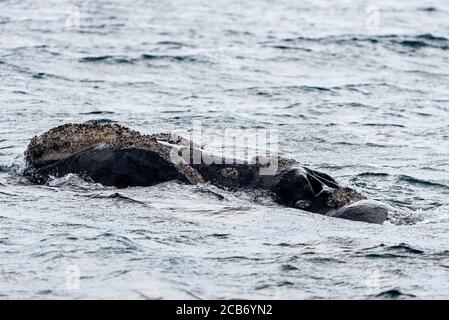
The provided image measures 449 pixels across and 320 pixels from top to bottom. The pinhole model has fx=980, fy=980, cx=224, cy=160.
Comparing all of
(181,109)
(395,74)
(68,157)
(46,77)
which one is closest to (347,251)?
(68,157)

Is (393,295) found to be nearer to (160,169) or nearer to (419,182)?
(160,169)

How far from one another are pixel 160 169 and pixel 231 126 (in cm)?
494

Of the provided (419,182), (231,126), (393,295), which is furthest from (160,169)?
(231,126)

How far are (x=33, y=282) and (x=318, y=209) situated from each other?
3.78m

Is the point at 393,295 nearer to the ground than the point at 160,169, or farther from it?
nearer to the ground

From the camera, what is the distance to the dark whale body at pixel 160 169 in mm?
10875

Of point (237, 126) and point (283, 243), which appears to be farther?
point (237, 126)

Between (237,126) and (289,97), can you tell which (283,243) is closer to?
(237,126)

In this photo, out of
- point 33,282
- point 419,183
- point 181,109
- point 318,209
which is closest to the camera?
point 33,282

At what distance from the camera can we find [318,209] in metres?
10.7

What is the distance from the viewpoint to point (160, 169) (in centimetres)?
1121

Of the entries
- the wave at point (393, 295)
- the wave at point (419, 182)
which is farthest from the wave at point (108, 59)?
the wave at point (393, 295)

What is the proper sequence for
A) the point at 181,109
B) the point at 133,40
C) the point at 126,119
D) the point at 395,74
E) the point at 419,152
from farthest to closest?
1. the point at 133,40
2. the point at 395,74
3. the point at 181,109
4. the point at 126,119
5. the point at 419,152

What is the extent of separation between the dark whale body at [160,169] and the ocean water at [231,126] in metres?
0.22
